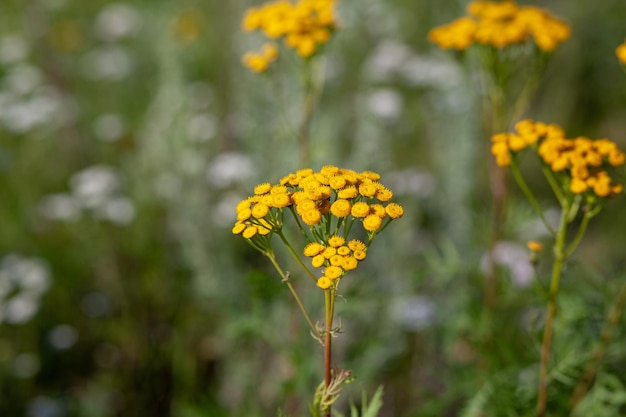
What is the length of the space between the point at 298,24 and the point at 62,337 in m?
2.31

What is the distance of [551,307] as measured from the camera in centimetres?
170

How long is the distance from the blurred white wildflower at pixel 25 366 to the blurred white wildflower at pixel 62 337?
0.13 metres

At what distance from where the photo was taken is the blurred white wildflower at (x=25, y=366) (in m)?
3.08

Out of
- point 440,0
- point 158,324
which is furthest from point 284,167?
point 440,0

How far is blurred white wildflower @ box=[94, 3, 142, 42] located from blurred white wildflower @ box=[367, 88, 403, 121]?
382 cm

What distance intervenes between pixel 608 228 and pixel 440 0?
2.96m

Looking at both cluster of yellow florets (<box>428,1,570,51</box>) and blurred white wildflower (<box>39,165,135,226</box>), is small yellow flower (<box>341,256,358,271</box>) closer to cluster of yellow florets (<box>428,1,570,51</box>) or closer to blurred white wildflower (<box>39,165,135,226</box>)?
cluster of yellow florets (<box>428,1,570,51</box>)

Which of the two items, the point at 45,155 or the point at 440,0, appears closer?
the point at 45,155

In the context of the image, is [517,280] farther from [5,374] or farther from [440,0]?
[440,0]

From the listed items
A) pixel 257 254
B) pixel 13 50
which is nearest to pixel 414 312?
pixel 257 254

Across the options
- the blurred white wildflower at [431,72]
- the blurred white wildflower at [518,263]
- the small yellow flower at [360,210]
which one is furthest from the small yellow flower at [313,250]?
the blurred white wildflower at [431,72]

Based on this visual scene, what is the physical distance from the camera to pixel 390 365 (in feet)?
10.2

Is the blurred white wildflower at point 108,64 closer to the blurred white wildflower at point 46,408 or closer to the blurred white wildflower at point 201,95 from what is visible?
the blurred white wildflower at point 201,95

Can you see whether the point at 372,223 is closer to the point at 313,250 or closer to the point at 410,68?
the point at 313,250
